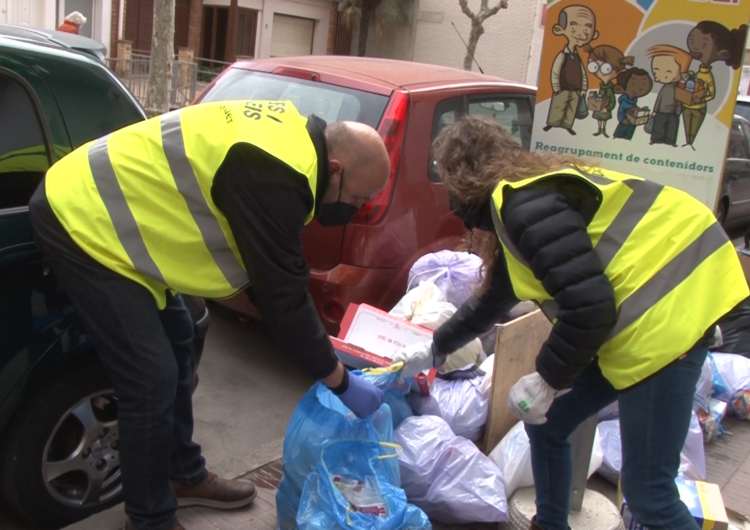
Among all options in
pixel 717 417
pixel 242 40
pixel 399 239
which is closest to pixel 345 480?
pixel 399 239

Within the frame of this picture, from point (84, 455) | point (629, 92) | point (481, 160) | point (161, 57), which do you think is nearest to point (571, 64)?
point (629, 92)

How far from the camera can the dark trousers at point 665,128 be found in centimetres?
280

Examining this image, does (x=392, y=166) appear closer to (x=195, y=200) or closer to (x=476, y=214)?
(x=476, y=214)

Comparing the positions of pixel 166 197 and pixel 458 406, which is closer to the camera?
pixel 166 197

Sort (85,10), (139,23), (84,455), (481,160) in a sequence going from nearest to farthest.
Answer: (481,160) < (84,455) < (85,10) < (139,23)

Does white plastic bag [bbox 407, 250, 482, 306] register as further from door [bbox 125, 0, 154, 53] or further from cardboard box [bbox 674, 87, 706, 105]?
door [bbox 125, 0, 154, 53]

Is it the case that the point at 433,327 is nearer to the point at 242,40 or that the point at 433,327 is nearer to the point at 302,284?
the point at 302,284

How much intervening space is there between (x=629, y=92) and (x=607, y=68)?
0.12m

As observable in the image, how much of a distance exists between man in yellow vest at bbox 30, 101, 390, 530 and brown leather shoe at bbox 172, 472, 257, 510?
1.71ft

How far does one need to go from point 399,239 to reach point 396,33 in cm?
2453

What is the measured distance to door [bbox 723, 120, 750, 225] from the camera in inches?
314

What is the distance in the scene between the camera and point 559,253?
2.03 meters

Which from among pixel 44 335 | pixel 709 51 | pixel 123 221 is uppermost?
pixel 709 51

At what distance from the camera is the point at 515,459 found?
318 centimetres
